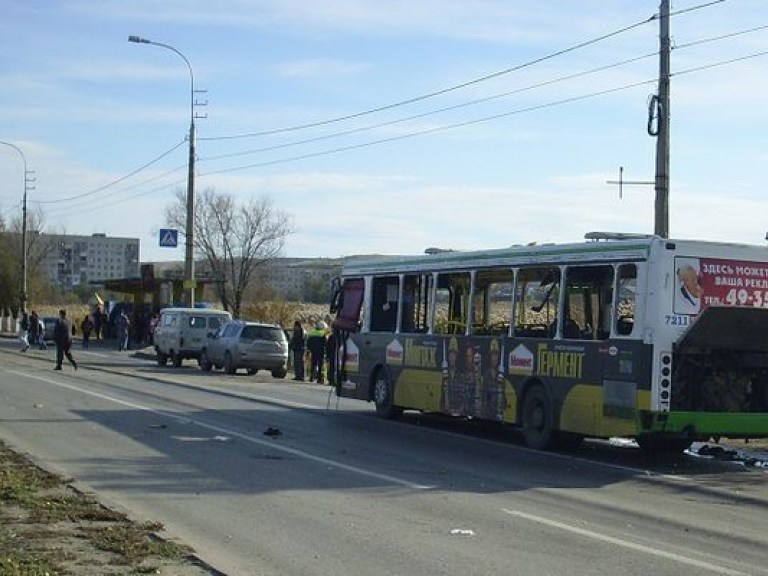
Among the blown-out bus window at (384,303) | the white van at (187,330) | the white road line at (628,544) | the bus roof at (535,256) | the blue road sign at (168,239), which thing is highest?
the blue road sign at (168,239)

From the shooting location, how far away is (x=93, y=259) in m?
188

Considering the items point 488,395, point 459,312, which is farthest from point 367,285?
point 488,395

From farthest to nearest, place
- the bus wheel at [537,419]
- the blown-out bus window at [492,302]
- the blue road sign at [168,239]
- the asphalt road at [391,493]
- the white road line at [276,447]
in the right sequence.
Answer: the blue road sign at [168,239], the blown-out bus window at [492,302], the bus wheel at [537,419], the white road line at [276,447], the asphalt road at [391,493]

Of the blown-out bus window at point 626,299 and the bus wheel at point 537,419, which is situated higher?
the blown-out bus window at point 626,299

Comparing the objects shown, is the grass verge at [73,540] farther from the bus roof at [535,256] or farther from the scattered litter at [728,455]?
the scattered litter at [728,455]

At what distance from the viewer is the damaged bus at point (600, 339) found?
50.2ft

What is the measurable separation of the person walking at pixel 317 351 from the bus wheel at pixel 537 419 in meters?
18.3

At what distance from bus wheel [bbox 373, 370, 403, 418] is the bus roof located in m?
1.93

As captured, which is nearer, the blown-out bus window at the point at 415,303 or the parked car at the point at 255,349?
the blown-out bus window at the point at 415,303

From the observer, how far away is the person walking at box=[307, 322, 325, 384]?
35688 mm

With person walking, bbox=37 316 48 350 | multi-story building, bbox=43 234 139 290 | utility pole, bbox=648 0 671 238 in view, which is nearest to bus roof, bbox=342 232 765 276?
utility pole, bbox=648 0 671 238

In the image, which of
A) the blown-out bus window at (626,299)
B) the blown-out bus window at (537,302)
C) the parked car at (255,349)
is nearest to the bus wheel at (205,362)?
the parked car at (255,349)

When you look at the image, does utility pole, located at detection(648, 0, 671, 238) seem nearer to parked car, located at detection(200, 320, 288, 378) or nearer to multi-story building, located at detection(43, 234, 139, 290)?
parked car, located at detection(200, 320, 288, 378)

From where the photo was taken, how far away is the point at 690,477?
15.1 meters
